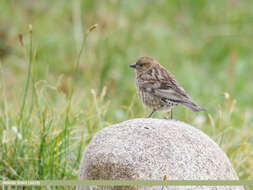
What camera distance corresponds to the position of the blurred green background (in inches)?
312

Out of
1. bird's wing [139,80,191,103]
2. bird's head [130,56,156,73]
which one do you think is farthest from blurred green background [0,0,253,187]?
bird's wing [139,80,191,103]

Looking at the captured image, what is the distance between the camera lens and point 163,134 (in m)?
4.35

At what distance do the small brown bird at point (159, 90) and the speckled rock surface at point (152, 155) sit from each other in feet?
2.58

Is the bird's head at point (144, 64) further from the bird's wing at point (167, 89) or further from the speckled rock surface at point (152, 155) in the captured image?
the speckled rock surface at point (152, 155)

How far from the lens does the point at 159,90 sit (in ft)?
18.5

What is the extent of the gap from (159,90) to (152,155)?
63.2 inches

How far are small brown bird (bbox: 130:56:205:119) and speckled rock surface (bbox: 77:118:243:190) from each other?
79 cm

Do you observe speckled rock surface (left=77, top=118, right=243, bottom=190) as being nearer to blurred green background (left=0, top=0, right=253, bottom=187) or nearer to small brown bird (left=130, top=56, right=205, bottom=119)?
small brown bird (left=130, top=56, right=205, bottom=119)

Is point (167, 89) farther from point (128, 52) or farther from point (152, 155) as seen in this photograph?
point (128, 52)

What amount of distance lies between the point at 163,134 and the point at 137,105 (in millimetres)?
3744

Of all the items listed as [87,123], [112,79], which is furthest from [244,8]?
[87,123]

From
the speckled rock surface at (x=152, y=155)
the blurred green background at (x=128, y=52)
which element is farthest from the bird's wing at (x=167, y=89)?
the speckled rock surface at (x=152, y=155)

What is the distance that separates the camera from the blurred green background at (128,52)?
7914 millimetres

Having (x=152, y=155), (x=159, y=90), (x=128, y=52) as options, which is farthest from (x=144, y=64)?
(x=128, y=52)
